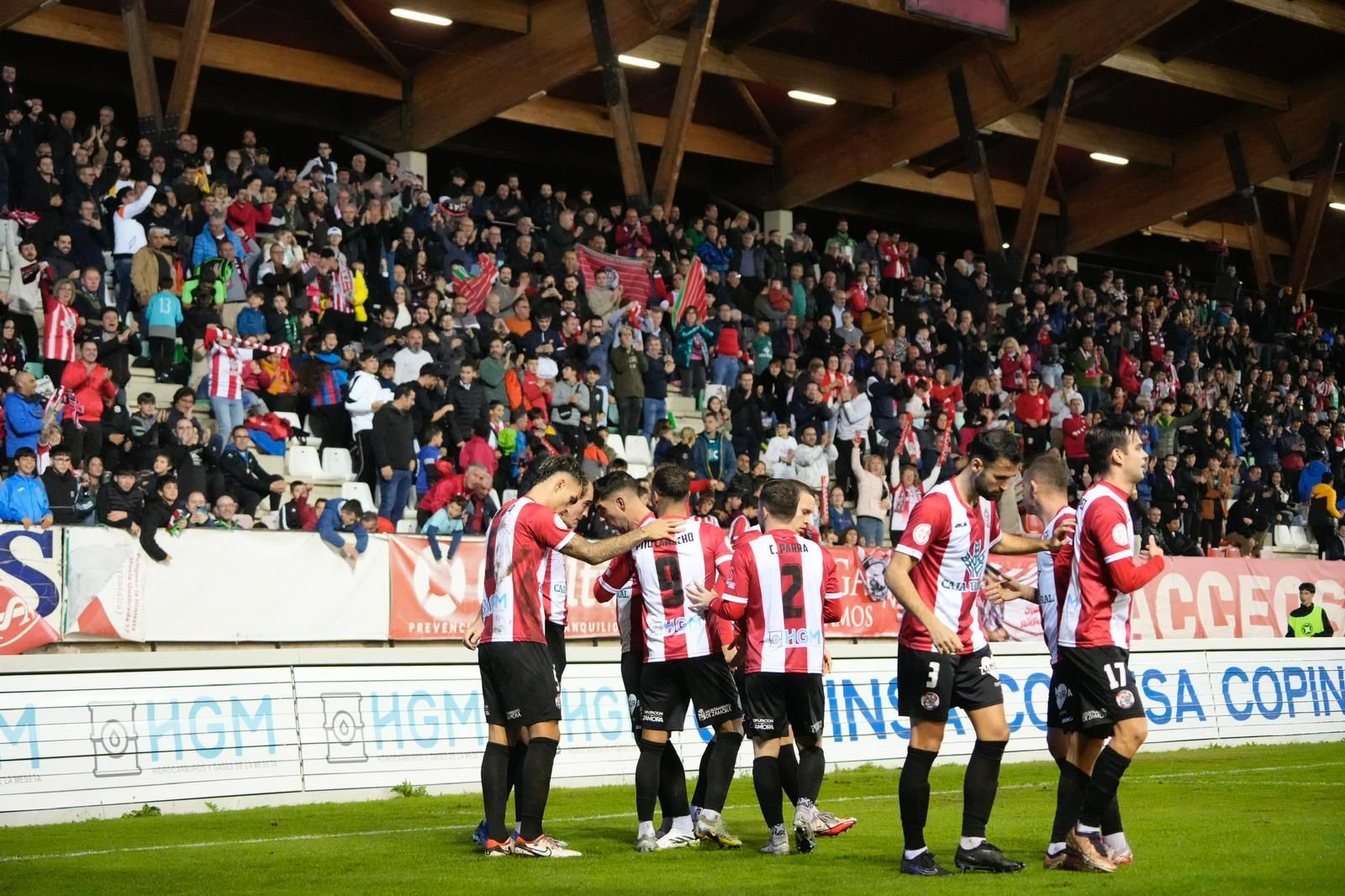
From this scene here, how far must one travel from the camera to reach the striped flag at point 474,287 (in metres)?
22.3

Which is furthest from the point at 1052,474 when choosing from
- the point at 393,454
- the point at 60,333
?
the point at 60,333

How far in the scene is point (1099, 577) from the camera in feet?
26.7

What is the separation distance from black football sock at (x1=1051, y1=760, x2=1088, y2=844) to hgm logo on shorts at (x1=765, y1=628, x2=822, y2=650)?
154 cm

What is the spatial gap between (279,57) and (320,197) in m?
6.57

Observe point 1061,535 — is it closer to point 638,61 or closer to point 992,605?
point 992,605

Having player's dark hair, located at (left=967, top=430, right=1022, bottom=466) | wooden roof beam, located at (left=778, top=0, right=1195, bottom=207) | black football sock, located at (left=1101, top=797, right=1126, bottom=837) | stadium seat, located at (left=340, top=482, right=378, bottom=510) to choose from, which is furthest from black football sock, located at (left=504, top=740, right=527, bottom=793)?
wooden roof beam, located at (left=778, top=0, right=1195, bottom=207)

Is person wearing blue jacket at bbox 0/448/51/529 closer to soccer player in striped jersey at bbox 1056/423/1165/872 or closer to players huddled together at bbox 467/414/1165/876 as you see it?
players huddled together at bbox 467/414/1165/876

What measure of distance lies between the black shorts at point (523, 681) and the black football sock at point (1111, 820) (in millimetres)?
2966

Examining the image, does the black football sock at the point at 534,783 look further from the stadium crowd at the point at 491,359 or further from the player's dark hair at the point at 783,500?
the stadium crowd at the point at 491,359

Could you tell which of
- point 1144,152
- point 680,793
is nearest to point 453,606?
point 680,793

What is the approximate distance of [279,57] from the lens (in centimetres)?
2686

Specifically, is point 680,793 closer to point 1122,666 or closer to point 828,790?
point 1122,666

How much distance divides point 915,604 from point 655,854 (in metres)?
2.24

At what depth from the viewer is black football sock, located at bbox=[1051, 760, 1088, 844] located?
799 cm
